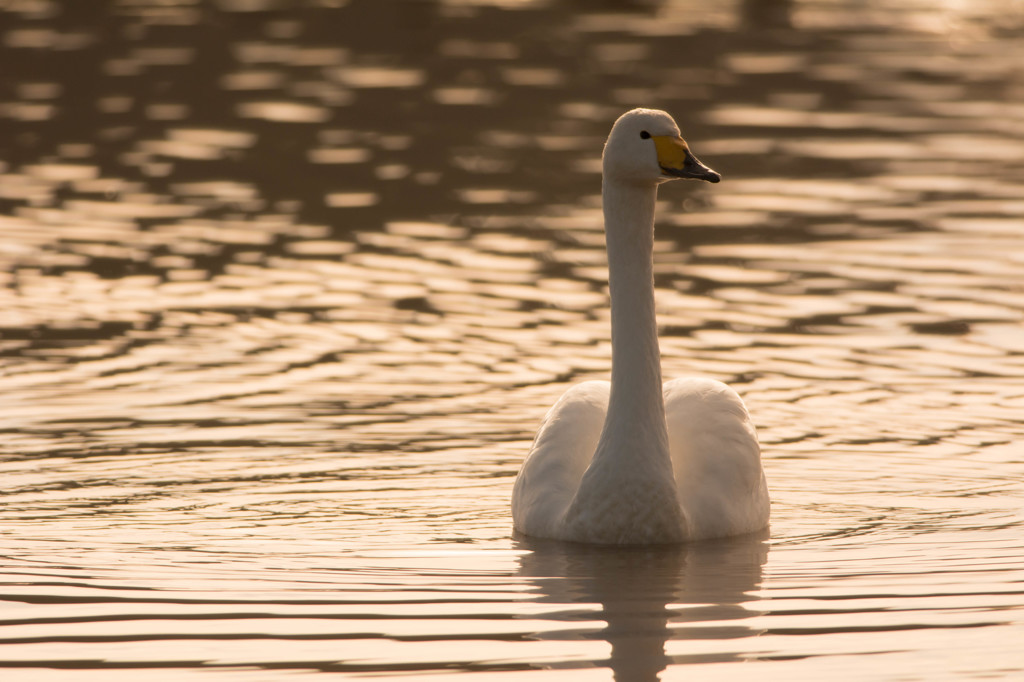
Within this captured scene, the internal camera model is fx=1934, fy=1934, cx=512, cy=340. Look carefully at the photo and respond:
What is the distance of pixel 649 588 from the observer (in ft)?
29.4

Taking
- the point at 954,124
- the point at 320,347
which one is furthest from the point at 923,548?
the point at 954,124

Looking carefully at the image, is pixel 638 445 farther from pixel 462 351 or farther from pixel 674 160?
pixel 462 351

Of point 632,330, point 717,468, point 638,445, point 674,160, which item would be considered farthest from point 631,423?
point 674,160

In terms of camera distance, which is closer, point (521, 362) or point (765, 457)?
point (765, 457)

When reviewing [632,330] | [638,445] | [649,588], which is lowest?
[649,588]

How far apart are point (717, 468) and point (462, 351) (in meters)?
4.67

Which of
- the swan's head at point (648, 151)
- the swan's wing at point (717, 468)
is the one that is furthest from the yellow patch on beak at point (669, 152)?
the swan's wing at point (717, 468)

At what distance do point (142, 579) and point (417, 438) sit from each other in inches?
134

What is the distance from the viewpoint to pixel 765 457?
11688 millimetres

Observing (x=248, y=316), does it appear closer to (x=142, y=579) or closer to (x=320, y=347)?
(x=320, y=347)

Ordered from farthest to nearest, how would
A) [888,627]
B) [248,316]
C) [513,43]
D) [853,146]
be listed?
[513,43] < [853,146] < [248,316] < [888,627]

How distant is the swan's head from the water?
190 cm

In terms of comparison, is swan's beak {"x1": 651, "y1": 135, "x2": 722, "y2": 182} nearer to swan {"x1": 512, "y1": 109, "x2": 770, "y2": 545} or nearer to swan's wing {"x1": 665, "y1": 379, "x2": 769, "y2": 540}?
swan {"x1": 512, "y1": 109, "x2": 770, "y2": 545}

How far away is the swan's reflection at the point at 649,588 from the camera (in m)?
8.02
